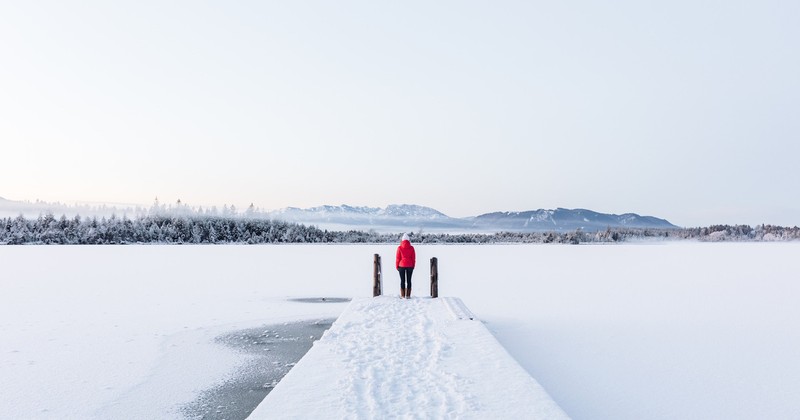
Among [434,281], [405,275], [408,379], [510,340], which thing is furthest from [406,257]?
[408,379]

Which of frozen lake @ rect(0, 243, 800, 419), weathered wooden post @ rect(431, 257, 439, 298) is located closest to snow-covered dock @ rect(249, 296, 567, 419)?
frozen lake @ rect(0, 243, 800, 419)

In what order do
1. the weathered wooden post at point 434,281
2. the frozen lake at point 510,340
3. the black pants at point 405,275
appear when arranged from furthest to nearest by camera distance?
the weathered wooden post at point 434,281 → the black pants at point 405,275 → the frozen lake at point 510,340

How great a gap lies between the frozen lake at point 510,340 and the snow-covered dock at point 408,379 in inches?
50.1

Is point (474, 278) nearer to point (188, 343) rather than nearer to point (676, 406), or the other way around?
point (188, 343)

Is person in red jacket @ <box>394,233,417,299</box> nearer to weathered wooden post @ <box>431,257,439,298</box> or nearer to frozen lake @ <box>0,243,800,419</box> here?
weathered wooden post @ <box>431,257,439,298</box>

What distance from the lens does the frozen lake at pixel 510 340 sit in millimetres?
7453

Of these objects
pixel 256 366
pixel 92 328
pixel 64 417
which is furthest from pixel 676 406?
pixel 92 328

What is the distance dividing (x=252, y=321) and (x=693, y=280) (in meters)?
21.3

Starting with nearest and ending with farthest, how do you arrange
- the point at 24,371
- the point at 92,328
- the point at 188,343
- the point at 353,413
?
the point at 353,413
the point at 24,371
the point at 188,343
the point at 92,328

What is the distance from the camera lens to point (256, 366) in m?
9.06

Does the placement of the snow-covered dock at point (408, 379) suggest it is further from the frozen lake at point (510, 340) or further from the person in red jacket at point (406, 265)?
the person in red jacket at point (406, 265)

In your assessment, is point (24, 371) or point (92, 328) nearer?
point (24, 371)

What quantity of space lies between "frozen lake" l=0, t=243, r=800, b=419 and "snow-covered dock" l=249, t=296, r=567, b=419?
1.27 meters

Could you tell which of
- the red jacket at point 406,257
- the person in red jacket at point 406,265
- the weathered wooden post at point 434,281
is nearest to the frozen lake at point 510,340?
the weathered wooden post at point 434,281
